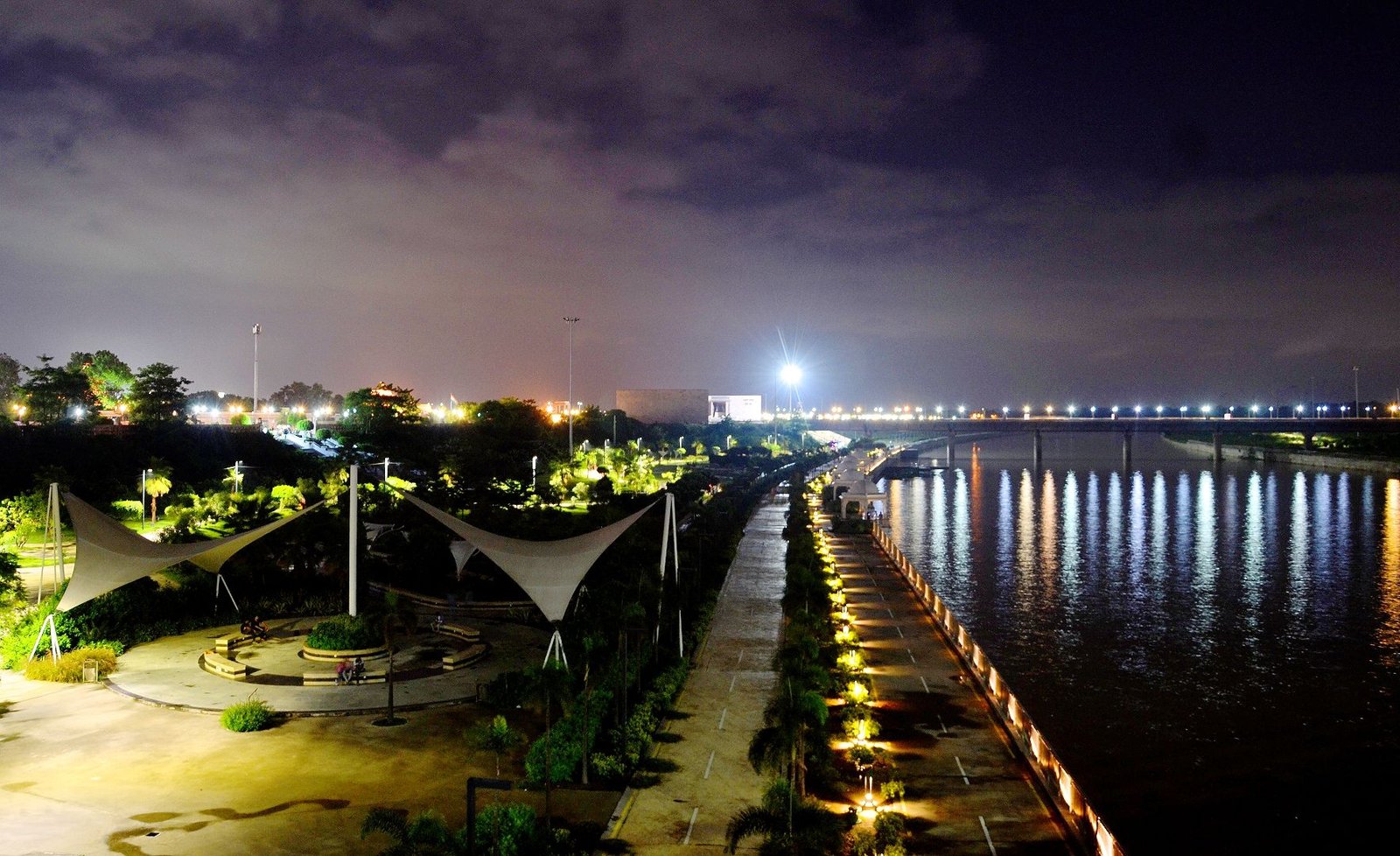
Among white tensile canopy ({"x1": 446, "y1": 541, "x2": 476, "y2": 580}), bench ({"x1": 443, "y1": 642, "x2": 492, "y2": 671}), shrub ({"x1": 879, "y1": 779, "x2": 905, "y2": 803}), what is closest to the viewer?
shrub ({"x1": 879, "y1": 779, "x2": 905, "y2": 803})

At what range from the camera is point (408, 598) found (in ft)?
101

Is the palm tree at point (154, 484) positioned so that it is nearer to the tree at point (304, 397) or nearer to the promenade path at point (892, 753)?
the promenade path at point (892, 753)

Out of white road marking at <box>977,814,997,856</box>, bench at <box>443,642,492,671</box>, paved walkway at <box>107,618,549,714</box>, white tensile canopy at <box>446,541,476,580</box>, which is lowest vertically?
white road marking at <box>977,814,997,856</box>

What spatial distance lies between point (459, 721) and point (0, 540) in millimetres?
25133

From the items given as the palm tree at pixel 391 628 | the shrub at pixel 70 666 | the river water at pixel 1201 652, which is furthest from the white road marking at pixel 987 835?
the shrub at pixel 70 666

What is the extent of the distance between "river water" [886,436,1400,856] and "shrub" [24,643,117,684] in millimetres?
21319

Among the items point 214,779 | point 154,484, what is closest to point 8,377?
point 154,484

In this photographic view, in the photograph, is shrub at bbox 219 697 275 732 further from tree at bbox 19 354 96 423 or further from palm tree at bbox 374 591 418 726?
tree at bbox 19 354 96 423

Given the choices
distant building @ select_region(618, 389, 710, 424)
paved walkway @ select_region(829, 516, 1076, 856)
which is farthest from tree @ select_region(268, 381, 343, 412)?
paved walkway @ select_region(829, 516, 1076, 856)

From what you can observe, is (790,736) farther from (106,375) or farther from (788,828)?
(106,375)

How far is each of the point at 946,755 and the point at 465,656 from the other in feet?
35.8

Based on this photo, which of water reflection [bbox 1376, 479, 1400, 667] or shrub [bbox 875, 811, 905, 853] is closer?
shrub [bbox 875, 811, 905, 853]

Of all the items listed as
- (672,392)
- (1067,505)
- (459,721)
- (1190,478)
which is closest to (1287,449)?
(1190,478)

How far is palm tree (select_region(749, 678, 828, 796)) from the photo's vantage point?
13781 mm
